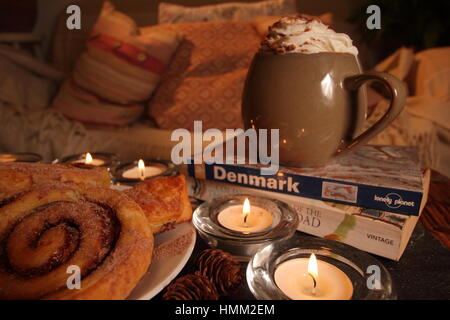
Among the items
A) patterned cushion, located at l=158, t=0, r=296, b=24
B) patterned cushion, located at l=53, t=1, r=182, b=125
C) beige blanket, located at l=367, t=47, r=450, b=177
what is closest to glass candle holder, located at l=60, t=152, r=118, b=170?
patterned cushion, located at l=53, t=1, r=182, b=125

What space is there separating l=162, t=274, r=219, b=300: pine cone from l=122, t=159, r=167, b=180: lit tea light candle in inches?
11.4

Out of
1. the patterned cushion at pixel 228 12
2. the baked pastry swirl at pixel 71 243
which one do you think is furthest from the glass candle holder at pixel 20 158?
the patterned cushion at pixel 228 12

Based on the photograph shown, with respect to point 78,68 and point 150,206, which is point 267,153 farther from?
point 78,68

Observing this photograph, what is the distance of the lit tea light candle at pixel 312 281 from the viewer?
34cm

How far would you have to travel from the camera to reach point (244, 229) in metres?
0.44

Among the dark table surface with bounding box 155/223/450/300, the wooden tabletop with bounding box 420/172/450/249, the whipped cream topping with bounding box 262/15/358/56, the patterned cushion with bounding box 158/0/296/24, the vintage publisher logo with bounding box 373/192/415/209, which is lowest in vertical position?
the dark table surface with bounding box 155/223/450/300

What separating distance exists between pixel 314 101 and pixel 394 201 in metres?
0.18

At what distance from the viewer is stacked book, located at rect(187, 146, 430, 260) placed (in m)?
0.44

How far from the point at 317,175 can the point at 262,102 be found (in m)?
0.14

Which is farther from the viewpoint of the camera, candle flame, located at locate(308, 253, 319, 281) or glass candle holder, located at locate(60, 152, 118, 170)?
glass candle holder, located at locate(60, 152, 118, 170)

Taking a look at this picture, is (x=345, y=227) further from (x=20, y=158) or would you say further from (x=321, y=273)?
(x=20, y=158)

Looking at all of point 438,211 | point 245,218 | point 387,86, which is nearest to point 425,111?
point 438,211

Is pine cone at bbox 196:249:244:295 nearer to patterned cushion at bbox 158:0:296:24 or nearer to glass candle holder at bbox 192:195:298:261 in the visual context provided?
glass candle holder at bbox 192:195:298:261

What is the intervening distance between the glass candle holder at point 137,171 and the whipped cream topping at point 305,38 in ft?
0.98
